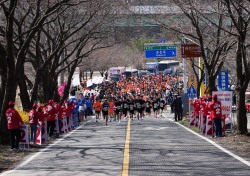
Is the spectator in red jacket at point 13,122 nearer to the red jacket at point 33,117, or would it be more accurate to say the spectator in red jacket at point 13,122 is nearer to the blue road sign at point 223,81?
the red jacket at point 33,117

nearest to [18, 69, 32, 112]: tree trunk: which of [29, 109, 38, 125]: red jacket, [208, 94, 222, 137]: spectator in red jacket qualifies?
[29, 109, 38, 125]: red jacket

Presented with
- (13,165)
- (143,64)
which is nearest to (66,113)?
(13,165)

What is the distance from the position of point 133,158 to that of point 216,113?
7386mm

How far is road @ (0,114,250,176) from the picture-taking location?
46.6 ft

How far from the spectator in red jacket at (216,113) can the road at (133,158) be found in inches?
34.2

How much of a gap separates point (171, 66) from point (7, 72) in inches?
3313

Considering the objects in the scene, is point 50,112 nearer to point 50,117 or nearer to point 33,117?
point 50,117

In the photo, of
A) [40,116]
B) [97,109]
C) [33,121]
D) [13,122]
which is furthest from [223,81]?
[13,122]

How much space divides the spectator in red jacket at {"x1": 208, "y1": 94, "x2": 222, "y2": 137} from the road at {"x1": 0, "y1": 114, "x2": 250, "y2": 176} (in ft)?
2.85

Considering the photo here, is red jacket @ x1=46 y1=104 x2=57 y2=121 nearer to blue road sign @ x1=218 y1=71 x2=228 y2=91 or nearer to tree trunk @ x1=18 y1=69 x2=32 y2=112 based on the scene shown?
tree trunk @ x1=18 y1=69 x2=32 y2=112

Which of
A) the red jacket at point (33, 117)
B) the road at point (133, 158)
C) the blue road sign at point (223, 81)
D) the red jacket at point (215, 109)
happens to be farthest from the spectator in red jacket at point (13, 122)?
the blue road sign at point (223, 81)

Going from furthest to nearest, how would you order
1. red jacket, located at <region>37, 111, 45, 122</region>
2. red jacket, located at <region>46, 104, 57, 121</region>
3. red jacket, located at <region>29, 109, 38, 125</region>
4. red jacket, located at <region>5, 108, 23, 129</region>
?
red jacket, located at <region>46, 104, 57, 121</region> < red jacket, located at <region>37, 111, 45, 122</region> < red jacket, located at <region>29, 109, 38, 125</region> < red jacket, located at <region>5, 108, 23, 129</region>

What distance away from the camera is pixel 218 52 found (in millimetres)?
30562

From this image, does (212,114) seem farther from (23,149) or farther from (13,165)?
(13,165)
